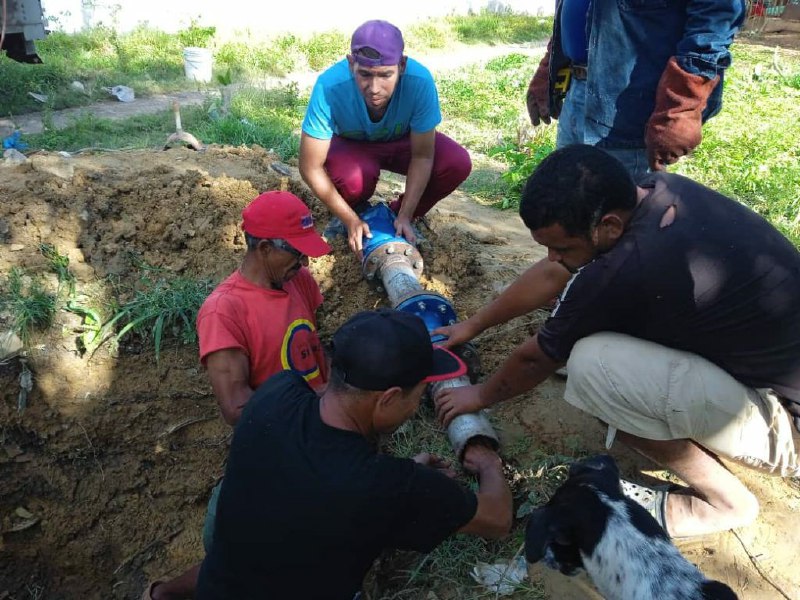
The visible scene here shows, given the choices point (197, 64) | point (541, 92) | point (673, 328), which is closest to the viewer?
point (673, 328)

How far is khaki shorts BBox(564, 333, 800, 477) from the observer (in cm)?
229

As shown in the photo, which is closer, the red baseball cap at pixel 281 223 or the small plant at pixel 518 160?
the red baseball cap at pixel 281 223

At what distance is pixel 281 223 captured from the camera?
2.64m

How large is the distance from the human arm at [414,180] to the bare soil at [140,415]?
25cm

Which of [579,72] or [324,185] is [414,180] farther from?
[579,72]

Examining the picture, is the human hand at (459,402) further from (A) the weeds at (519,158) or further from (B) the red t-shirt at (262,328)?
(A) the weeds at (519,158)

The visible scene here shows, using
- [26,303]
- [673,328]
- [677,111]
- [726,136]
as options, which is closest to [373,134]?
[677,111]

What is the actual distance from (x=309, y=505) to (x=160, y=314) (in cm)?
216

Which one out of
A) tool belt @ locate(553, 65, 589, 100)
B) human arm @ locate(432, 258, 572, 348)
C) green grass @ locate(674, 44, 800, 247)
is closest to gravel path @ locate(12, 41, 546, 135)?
green grass @ locate(674, 44, 800, 247)

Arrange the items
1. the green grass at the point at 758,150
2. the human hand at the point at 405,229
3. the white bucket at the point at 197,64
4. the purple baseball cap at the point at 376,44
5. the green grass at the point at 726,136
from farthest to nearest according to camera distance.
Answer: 1. the white bucket at the point at 197,64
2. the green grass at the point at 726,136
3. the green grass at the point at 758,150
4. the human hand at the point at 405,229
5. the purple baseball cap at the point at 376,44

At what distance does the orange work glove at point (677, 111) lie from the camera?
293 centimetres

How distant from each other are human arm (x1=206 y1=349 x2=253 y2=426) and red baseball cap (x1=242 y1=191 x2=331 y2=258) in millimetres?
479

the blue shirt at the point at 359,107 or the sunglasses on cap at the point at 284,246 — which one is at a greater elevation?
the blue shirt at the point at 359,107

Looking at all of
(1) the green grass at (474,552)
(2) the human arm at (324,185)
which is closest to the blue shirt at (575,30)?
(2) the human arm at (324,185)
